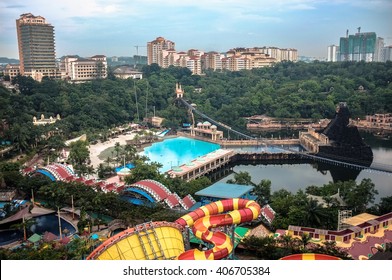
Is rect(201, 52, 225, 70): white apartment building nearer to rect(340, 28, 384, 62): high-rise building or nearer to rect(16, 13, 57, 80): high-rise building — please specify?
rect(16, 13, 57, 80): high-rise building

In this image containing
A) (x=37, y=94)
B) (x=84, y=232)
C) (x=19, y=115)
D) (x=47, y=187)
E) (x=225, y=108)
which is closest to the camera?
(x=84, y=232)

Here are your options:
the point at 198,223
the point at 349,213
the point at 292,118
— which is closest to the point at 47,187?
the point at 198,223

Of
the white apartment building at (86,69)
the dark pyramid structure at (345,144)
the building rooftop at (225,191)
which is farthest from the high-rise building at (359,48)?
the white apartment building at (86,69)

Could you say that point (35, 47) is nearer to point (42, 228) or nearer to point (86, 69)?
point (42, 228)

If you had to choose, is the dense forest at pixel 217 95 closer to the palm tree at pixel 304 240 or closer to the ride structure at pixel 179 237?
the ride structure at pixel 179 237

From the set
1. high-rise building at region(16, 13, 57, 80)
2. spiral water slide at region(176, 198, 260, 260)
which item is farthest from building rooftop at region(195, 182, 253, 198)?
high-rise building at region(16, 13, 57, 80)

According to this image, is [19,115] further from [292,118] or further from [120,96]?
[292,118]
